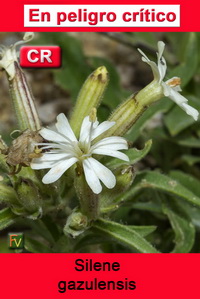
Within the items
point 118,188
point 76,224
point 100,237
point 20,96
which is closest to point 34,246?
point 100,237

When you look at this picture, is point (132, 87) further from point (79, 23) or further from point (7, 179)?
point (7, 179)

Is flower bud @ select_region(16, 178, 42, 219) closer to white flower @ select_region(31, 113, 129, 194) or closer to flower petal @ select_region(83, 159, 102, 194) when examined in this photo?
white flower @ select_region(31, 113, 129, 194)

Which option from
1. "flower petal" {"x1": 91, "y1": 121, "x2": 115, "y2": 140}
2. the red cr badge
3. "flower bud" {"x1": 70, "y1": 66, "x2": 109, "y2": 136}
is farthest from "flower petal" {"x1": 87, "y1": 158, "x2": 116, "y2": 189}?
the red cr badge

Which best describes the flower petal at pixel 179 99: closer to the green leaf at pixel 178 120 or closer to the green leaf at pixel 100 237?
the green leaf at pixel 100 237

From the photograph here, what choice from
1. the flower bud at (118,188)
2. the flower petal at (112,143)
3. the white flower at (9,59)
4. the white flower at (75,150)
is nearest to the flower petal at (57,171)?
the white flower at (75,150)

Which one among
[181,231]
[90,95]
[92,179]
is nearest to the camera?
[92,179]

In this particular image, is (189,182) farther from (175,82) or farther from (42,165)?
(42,165)
